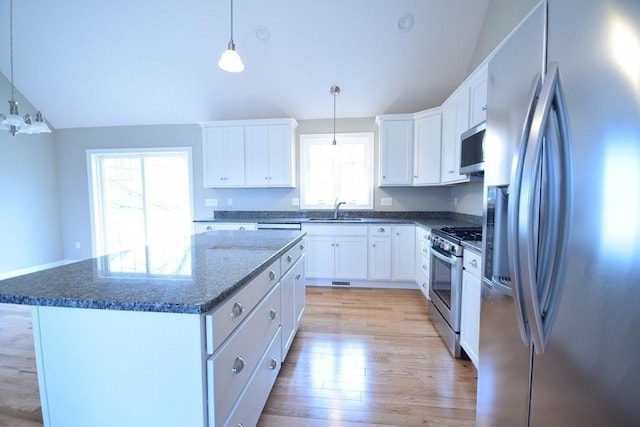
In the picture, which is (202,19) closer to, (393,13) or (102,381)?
(393,13)

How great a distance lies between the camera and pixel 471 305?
1.91m

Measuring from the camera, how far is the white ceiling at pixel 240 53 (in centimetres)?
294

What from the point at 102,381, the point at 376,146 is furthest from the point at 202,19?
the point at 102,381

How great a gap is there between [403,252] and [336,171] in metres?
1.61

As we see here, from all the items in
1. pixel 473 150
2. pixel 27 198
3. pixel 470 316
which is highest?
pixel 473 150

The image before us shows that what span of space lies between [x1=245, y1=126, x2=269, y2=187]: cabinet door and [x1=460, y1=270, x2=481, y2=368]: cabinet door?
2949 mm

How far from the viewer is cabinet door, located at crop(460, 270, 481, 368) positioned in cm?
182

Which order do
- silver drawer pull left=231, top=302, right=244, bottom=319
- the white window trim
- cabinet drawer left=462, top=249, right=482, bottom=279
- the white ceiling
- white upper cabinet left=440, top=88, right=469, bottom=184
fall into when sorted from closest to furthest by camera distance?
silver drawer pull left=231, top=302, right=244, bottom=319, cabinet drawer left=462, top=249, right=482, bottom=279, white upper cabinet left=440, top=88, right=469, bottom=184, the white ceiling, the white window trim

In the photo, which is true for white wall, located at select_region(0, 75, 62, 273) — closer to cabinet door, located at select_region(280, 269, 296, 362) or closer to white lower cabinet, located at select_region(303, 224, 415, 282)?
white lower cabinet, located at select_region(303, 224, 415, 282)

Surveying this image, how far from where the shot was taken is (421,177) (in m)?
3.60

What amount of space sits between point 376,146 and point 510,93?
126 inches

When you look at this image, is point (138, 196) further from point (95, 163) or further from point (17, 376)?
point (17, 376)

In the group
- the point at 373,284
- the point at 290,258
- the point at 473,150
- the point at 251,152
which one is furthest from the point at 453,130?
the point at 251,152

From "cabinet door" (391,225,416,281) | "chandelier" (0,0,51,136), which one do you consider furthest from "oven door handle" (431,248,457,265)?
"chandelier" (0,0,51,136)
